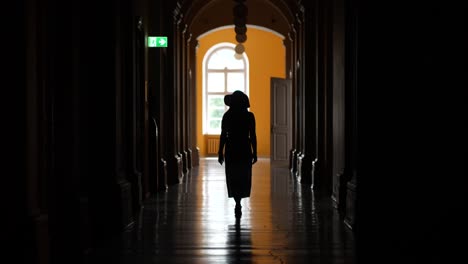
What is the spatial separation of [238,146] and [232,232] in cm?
149

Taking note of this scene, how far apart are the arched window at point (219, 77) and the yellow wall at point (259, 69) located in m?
0.19

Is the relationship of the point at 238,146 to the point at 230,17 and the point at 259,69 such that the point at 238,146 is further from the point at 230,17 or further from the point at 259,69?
the point at 259,69

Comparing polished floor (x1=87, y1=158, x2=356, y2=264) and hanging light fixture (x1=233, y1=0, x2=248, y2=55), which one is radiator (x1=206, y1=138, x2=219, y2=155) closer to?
hanging light fixture (x1=233, y1=0, x2=248, y2=55)

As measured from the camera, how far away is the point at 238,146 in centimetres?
778

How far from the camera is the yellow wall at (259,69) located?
2475cm

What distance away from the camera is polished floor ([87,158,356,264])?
524 centimetres

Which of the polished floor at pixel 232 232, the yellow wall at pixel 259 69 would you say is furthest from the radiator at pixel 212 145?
the polished floor at pixel 232 232
